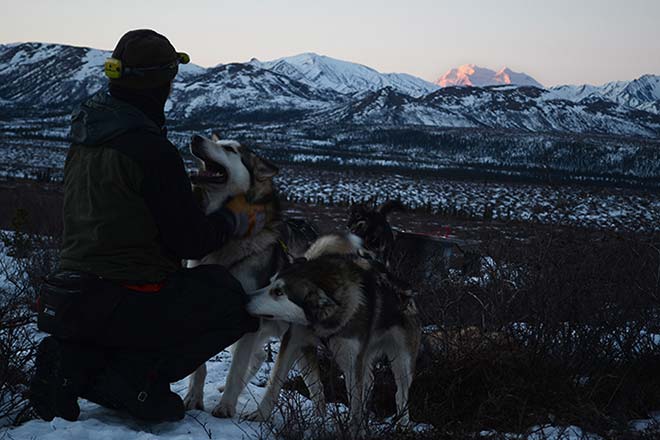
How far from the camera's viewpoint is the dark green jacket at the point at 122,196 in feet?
10.8

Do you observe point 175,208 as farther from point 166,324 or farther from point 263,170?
point 263,170

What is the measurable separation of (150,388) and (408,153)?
383ft

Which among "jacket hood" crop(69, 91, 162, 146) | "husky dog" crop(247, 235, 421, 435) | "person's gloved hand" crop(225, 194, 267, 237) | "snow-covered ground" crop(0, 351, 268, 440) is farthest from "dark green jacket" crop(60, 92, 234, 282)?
"snow-covered ground" crop(0, 351, 268, 440)

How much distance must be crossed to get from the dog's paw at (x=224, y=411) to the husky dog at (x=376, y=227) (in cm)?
430

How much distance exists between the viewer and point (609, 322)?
5168 millimetres

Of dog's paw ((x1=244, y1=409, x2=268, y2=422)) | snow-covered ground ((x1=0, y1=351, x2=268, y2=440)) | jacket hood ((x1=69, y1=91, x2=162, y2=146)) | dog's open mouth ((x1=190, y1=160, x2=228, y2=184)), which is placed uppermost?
jacket hood ((x1=69, y1=91, x2=162, y2=146))

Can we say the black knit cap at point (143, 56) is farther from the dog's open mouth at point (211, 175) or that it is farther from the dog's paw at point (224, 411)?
the dog's paw at point (224, 411)

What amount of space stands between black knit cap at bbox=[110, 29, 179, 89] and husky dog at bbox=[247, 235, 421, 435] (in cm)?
138

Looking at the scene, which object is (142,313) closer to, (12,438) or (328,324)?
(12,438)

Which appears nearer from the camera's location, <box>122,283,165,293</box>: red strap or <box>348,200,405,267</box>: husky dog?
<box>122,283,165,293</box>: red strap

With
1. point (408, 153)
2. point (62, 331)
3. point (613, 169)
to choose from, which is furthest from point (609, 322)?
point (408, 153)

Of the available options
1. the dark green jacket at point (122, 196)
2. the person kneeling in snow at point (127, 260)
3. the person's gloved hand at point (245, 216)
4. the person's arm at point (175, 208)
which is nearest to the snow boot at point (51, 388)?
the person kneeling in snow at point (127, 260)

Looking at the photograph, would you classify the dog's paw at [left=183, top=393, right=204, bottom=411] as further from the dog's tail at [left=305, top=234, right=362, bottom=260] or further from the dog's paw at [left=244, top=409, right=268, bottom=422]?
the dog's tail at [left=305, top=234, right=362, bottom=260]

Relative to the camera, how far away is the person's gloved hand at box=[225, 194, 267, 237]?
155 inches
